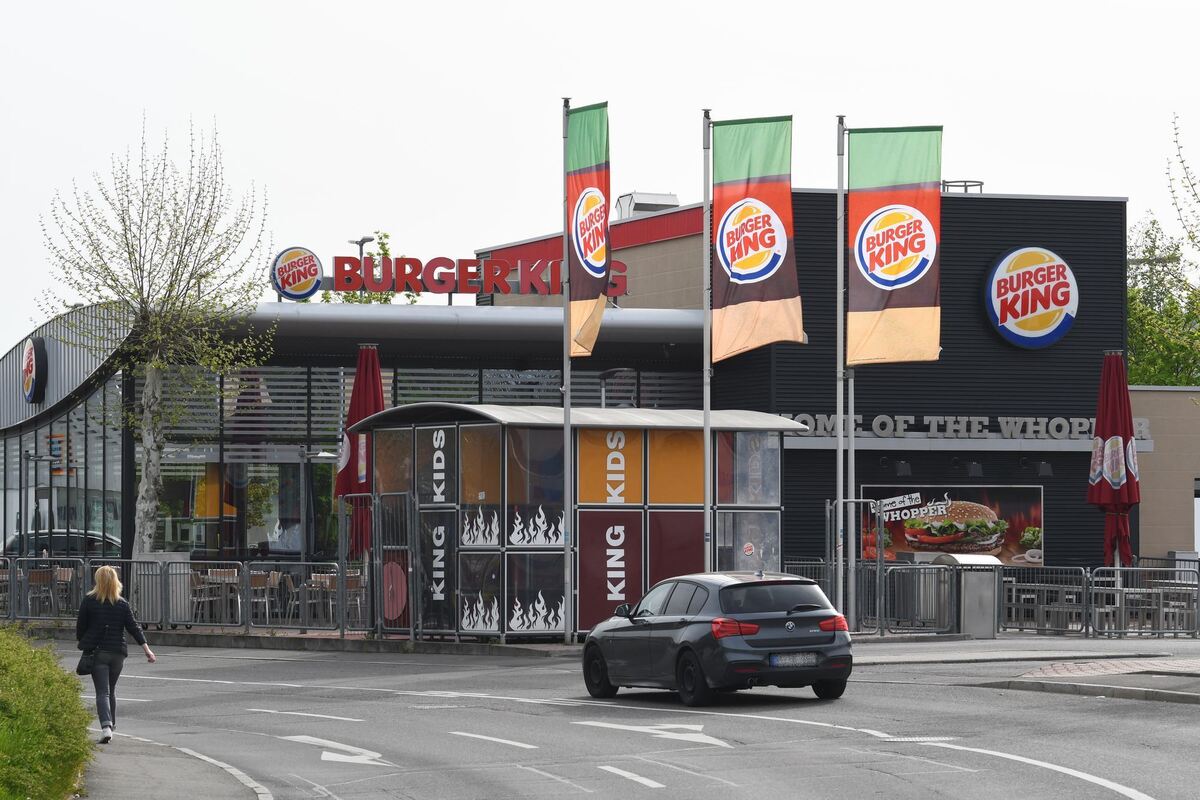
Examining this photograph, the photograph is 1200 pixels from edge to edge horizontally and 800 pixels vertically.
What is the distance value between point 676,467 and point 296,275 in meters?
14.5

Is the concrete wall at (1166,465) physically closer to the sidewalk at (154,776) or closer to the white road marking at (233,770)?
the white road marking at (233,770)

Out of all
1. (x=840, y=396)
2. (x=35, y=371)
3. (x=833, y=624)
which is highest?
(x=35, y=371)

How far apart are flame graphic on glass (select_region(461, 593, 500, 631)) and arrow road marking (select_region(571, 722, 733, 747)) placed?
9.53 m

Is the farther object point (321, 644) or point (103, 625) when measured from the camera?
point (321, 644)

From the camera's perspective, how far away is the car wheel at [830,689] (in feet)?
64.5

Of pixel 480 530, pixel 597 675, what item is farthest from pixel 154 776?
pixel 480 530

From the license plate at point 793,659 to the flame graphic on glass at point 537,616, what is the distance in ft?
29.0

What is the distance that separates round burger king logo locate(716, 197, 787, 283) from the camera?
28344 mm

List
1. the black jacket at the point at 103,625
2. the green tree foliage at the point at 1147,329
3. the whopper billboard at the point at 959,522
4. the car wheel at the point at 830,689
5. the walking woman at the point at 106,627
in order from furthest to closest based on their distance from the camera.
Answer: the green tree foliage at the point at 1147,329 < the whopper billboard at the point at 959,522 < the car wheel at the point at 830,689 < the black jacket at the point at 103,625 < the walking woman at the point at 106,627

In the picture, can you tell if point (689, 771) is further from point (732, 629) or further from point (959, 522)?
point (959, 522)

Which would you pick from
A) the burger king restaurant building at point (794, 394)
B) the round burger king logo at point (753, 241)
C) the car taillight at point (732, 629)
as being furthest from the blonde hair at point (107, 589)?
the burger king restaurant building at point (794, 394)

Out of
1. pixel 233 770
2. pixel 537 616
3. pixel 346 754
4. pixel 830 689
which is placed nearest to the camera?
pixel 233 770

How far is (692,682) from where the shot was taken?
19.5 metres

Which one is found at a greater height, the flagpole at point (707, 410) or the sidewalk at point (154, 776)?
the flagpole at point (707, 410)
